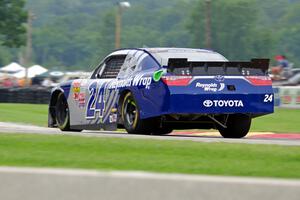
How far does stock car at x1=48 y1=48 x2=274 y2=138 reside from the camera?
1209cm

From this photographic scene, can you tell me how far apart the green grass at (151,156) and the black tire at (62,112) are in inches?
144

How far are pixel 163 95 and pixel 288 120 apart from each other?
14.2 m

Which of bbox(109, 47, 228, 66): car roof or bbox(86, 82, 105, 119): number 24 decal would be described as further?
bbox(86, 82, 105, 119): number 24 decal

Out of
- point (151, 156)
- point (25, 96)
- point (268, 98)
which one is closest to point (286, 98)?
point (25, 96)

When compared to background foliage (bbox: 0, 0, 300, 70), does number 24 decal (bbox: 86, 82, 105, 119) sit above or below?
above

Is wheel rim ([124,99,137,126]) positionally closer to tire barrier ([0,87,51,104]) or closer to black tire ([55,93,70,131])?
black tire ([55,93,70,131])

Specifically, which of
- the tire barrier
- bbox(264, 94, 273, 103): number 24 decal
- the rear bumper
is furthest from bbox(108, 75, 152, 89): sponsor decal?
the tire barrier

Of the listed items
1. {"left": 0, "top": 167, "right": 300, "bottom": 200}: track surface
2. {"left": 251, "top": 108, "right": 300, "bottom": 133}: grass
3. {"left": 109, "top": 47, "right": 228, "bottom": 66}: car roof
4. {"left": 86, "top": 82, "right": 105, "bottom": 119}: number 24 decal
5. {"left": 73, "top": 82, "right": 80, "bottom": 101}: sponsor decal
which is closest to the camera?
{"left": 0, "top": 167, "right": 300, "bottom": 200}: track surface

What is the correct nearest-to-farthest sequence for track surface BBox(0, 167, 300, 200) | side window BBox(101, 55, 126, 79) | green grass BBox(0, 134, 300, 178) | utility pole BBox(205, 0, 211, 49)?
track surface BBox(0, 167, 300, 200)
green grass BBox(0, 134, 300, 178)
side window BBox(101, 55, 126, 79)
utility pole BBox(205, 0, 211, 49)

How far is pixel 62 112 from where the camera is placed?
14906 mm

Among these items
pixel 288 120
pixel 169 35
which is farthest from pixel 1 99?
pixel 169 35

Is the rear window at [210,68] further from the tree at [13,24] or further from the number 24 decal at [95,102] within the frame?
the tree at [13,24]

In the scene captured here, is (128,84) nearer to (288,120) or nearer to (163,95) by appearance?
(163,95)

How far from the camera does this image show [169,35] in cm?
18450
